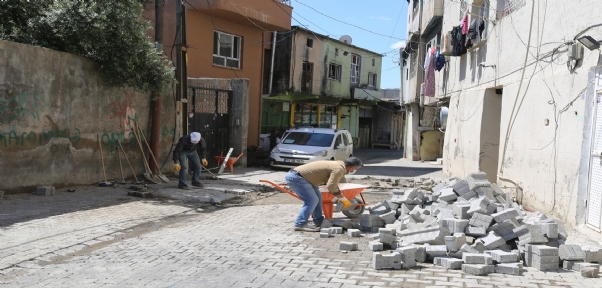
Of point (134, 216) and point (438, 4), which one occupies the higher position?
point (438, 4)

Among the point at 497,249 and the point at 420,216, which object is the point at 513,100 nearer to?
the point at 420,216

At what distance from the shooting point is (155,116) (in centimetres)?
1381

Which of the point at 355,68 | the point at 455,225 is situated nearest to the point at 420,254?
the point at 455,225

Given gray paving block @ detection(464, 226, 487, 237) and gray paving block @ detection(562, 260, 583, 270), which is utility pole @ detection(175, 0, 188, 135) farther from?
gray paving block @ detection(562, 260, 583, 270)

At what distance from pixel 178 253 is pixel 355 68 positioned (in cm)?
3286

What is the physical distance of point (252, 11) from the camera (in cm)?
2055

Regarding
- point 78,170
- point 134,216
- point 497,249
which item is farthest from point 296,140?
point 497,249

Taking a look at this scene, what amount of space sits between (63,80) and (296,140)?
981cm

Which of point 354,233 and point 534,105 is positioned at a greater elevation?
point 534,105

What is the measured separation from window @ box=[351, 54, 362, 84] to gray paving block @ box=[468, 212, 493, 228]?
31194 mm

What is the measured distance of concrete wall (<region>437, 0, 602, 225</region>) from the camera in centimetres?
834

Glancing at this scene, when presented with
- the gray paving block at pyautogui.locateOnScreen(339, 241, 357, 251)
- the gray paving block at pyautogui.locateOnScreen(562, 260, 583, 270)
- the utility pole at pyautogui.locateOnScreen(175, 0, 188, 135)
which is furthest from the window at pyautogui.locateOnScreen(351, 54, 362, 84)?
the gray paving block at pyautogui.locateOnScreen(562, 260, 583, 270)

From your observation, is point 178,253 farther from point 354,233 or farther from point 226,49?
point 226,49

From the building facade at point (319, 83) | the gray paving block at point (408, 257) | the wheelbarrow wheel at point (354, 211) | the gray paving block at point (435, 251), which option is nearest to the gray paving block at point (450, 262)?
the gray paving block at point (435, 251)
